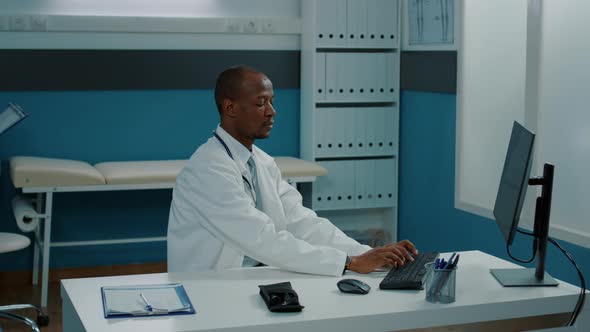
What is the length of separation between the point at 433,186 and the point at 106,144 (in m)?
1.86

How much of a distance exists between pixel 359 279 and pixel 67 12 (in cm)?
299

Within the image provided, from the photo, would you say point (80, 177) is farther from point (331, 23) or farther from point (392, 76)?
point (392, 76)

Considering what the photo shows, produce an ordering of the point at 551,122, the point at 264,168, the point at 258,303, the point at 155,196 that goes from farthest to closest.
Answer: the point at 155,196
the point at 551,122
the point at 264,168
the point at 258,303

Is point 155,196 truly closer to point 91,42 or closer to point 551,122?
point 91,42

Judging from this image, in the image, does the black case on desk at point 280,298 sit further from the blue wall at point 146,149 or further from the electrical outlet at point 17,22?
the electrical outlet at point 17,22

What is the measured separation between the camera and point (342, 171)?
17.0 feet

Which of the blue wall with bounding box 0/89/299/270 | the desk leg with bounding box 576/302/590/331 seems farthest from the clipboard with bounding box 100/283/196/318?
the blue wall with bounding box 0/89/299/270

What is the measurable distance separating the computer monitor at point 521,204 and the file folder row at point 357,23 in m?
2.63

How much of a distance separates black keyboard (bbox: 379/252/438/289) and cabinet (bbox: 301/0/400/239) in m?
2.57

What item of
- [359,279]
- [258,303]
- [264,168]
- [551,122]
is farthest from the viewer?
[551,122]

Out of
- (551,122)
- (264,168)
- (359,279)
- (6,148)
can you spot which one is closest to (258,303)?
(359,279)

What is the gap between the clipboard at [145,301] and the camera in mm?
2053

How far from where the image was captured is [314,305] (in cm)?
215

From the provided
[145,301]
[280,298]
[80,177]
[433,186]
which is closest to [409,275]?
[280,298]
